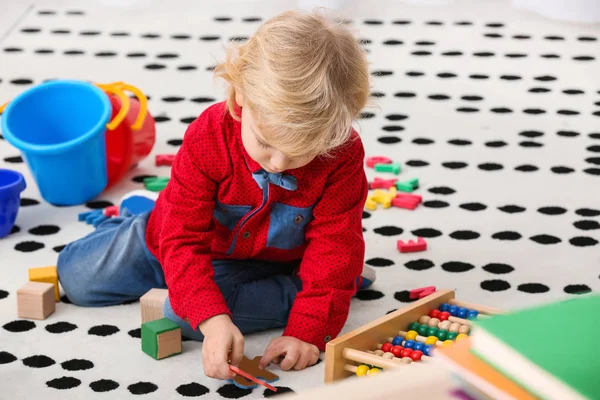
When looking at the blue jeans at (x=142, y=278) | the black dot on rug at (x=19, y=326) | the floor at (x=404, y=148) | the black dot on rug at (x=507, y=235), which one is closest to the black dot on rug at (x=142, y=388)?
the floor at (x=404, y=148)

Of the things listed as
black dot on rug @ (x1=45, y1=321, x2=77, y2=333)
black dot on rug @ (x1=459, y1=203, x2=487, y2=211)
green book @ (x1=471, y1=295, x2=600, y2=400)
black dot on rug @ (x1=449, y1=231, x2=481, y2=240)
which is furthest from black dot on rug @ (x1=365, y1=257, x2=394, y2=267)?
green book @ (x1=471, y1=295, x2=600, y2=400)

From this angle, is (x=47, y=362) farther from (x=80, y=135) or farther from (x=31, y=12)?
(x=31, y=12)

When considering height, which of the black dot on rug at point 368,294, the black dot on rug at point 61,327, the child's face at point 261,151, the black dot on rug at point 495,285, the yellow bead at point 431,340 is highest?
the child's face at point 261,151

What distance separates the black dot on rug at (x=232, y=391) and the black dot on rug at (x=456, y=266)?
43 centimetres

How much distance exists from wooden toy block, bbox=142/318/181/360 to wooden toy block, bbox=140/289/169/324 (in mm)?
40

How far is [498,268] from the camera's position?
1.41 meters

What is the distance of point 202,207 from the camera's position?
3.76 ft

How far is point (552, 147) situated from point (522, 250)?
465 millimetres

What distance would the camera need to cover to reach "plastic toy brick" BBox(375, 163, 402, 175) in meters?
1.72

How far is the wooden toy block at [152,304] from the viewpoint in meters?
1.22

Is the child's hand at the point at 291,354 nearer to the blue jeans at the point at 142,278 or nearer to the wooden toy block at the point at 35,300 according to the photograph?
the blue jeans at the point at 142,278

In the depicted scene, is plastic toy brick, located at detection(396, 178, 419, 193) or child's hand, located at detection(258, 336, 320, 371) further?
plastic toy brick, located at detection(396, 178, 419, 193)

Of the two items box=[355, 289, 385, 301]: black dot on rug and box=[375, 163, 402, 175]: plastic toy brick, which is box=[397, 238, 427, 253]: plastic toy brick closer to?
box=[355, 289, 385, 301]: black dot on rug

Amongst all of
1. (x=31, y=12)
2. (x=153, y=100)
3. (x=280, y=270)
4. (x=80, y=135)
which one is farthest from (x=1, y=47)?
(x=280, y=270)
